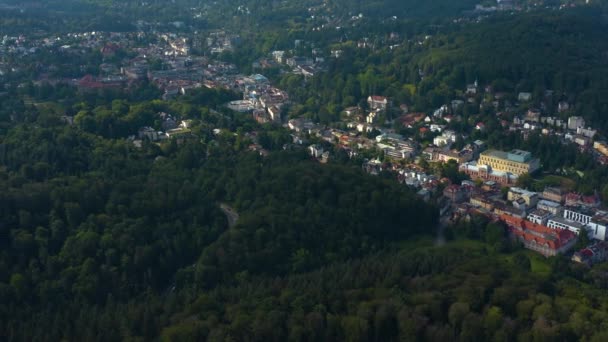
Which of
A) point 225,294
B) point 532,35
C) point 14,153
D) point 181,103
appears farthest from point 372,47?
point 225,294

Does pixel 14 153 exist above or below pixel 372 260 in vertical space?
above

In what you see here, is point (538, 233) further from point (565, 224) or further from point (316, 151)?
point (316, 151)

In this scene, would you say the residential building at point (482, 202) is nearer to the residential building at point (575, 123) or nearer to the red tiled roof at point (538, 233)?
the red tiled roof at point (538, 233)

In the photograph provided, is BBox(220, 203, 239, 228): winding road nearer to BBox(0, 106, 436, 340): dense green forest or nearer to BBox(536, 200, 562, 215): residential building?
BBox(0, 106, 436, 340): dense green forest

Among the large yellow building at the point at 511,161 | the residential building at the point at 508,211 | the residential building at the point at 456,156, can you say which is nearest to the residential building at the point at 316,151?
the residential building at the point at 456,156

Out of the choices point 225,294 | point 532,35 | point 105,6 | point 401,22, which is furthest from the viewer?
point 105,6

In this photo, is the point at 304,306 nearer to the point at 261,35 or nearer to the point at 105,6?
the point at 261,35

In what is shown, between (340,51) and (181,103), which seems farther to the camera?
(340,51)

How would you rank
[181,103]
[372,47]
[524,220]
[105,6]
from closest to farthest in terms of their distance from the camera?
[524,220]
[181,103]
[372,47]
[105,6]
